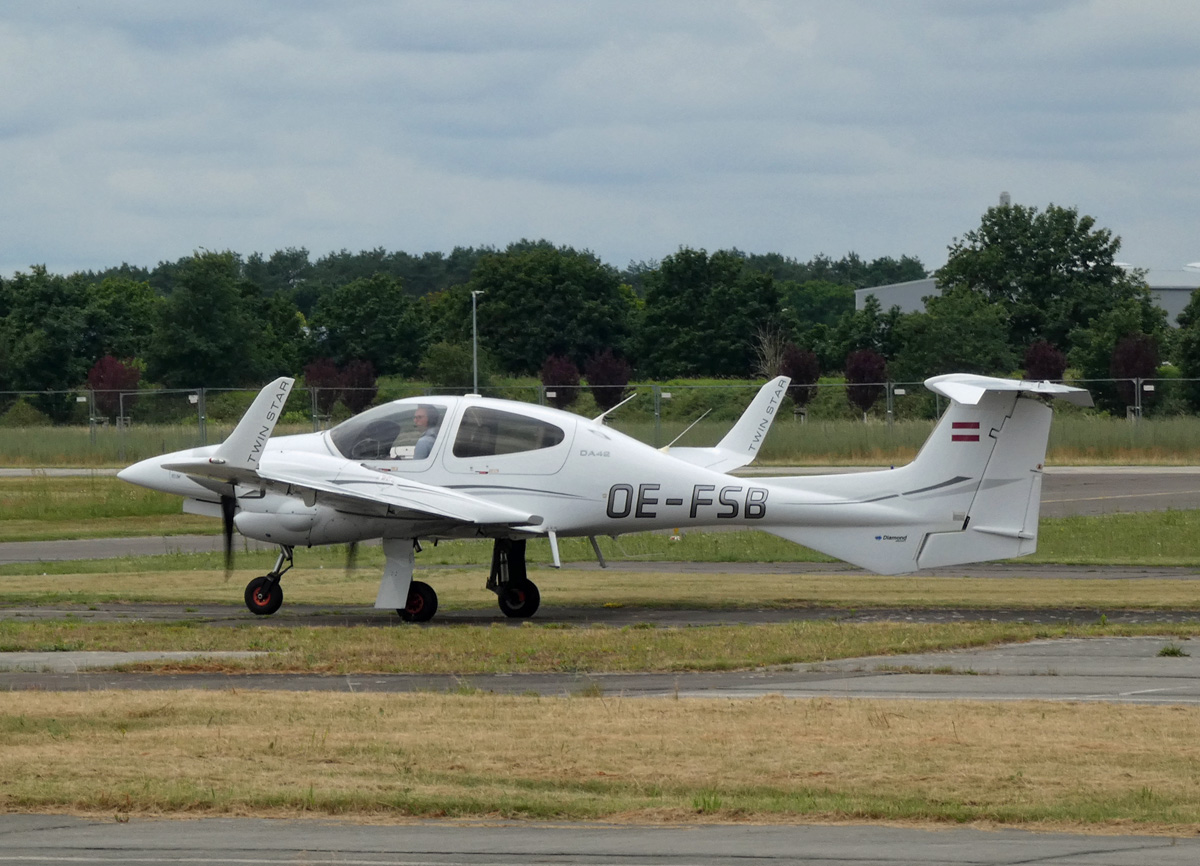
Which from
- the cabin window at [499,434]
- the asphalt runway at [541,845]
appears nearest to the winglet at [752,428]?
the cabin window at [499,434]

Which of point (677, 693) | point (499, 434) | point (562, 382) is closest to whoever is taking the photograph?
point (677, 693)

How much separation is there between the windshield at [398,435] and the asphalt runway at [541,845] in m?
12.0

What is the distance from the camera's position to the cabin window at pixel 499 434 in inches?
834

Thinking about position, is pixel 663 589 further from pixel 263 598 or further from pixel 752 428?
pixel 263 598

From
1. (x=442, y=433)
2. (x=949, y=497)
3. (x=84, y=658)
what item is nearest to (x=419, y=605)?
(x=442, y=433)

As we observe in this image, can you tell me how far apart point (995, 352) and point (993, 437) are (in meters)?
51.6

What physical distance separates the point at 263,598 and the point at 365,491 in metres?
2.00

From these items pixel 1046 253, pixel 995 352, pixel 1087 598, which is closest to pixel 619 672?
pixel 1087 598

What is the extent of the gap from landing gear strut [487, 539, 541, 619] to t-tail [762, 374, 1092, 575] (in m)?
3.19

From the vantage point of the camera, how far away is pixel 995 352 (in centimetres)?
7075

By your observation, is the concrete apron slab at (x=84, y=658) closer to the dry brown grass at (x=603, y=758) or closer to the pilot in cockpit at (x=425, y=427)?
the dry brown grass at (x=603, y=758)

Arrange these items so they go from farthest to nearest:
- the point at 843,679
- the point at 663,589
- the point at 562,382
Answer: the point at 562,382 < the point at 663,589 < the point at 843,679

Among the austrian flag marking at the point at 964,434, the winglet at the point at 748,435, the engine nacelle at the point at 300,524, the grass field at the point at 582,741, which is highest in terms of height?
the austrian flag marking at the point at 964,434

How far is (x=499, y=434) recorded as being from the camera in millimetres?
21266
